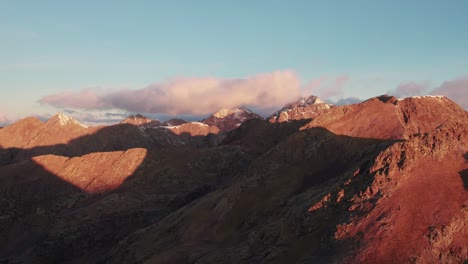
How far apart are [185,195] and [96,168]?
33983mm

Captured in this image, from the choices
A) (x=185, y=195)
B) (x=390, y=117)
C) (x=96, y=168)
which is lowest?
(x=185, y=195)

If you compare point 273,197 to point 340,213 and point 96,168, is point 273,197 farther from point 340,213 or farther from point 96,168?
point 96,168

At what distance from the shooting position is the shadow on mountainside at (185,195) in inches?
2443

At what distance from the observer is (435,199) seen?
39625 millimetres

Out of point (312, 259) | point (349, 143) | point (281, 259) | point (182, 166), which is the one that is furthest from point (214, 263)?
point (182, 166)

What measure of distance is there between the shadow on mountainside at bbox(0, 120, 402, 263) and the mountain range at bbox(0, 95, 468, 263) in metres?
0.28

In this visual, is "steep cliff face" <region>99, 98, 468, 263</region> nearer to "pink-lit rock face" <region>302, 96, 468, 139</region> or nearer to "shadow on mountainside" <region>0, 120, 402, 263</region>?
"shadow on mountainside" <region>0, 120, 402, 263</region>

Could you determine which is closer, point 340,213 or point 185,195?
point 340,213

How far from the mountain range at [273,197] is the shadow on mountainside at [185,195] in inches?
11.1

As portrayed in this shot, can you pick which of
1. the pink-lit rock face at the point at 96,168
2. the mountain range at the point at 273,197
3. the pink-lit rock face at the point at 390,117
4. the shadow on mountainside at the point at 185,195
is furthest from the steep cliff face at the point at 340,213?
the pink-lit rock face at the point at 96,168

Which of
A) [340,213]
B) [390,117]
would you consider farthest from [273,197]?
[390,117]

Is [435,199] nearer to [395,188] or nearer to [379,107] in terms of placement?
[395,188]

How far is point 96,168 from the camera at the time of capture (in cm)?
12138

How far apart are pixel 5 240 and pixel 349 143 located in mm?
79964
